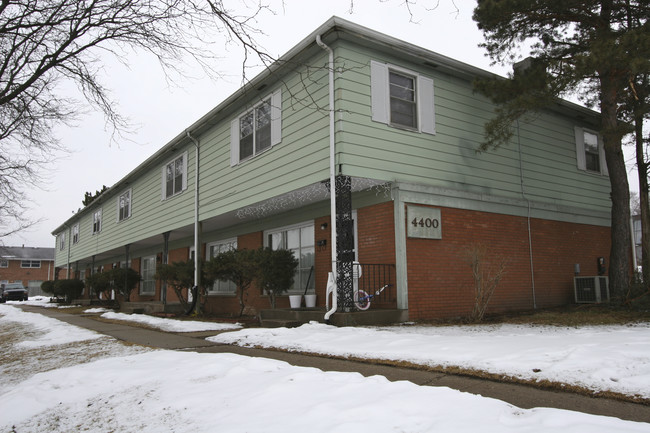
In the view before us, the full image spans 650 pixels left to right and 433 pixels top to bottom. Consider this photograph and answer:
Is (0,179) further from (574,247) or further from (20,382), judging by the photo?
(574,247)

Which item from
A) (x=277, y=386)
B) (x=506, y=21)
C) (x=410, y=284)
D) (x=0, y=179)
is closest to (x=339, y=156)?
(x=410, y=284)

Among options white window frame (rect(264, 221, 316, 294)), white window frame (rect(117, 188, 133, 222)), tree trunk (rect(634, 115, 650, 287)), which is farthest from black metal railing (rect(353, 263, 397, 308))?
white window frame (rect(117, 188, 133, 222))

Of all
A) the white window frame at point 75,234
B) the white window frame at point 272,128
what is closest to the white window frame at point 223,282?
the white window frame at point 272,128

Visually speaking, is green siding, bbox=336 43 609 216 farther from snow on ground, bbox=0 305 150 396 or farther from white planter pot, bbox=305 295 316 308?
snow on ground, bbox=0 305 150 396

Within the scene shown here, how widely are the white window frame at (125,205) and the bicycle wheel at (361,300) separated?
48.8 feet

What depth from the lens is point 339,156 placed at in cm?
896

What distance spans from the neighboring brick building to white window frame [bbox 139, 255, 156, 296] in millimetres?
46878

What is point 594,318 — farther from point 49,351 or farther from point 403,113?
point 49,351

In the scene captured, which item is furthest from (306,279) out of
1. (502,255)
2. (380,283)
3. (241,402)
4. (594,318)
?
(241,402)

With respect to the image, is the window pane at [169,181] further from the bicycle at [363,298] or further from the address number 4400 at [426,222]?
the address number 4400 at [426,222]

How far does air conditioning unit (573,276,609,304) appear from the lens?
A: 11836 mm

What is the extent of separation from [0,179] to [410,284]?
510 inches

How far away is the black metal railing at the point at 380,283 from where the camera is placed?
951cm

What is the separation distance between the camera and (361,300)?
9.37 metres
